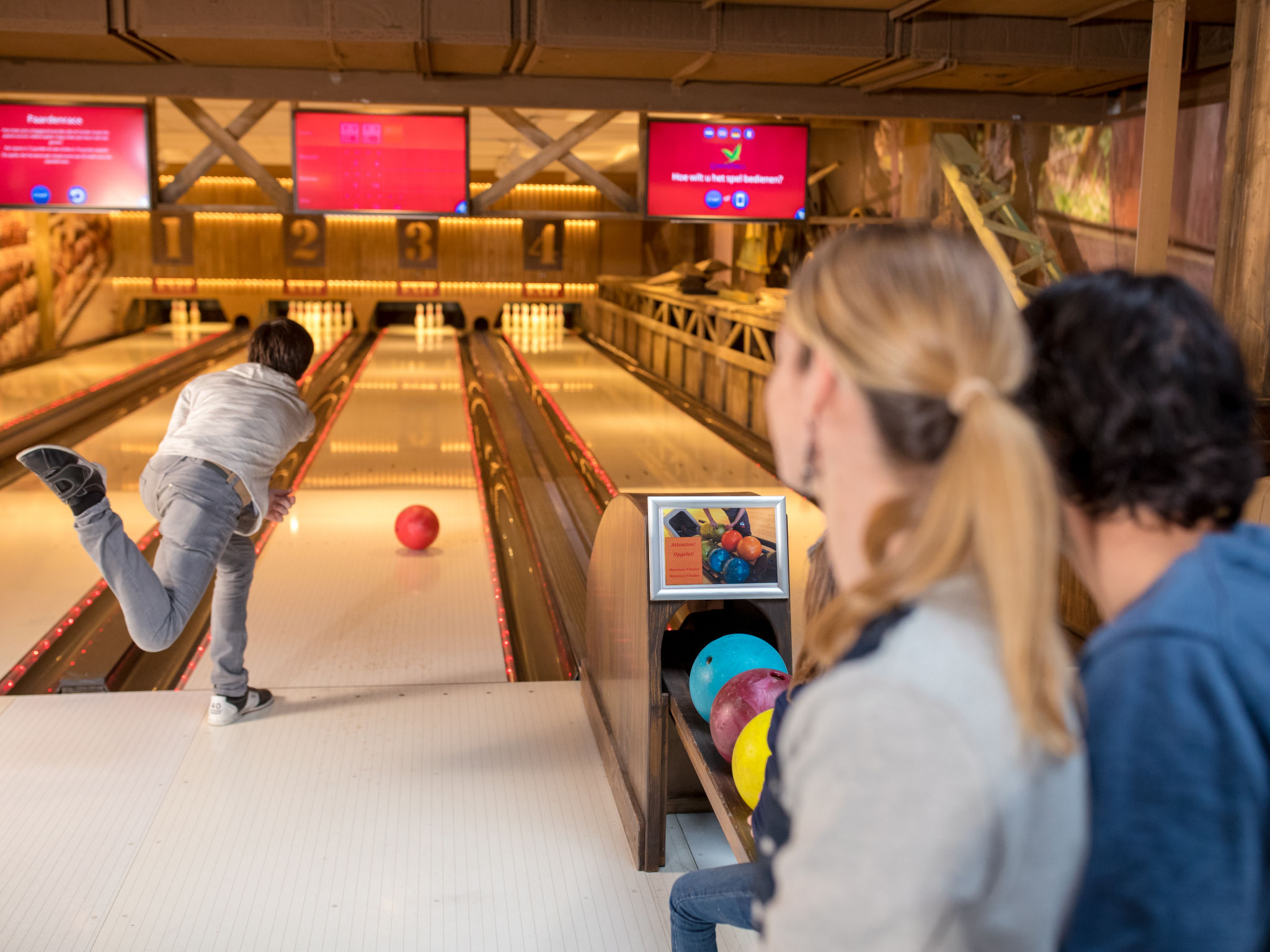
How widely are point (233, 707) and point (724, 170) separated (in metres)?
3.92

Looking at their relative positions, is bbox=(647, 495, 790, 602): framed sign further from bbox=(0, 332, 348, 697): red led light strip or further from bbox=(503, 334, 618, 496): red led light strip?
bbox=(0, 332, 348, 697): red led light strip

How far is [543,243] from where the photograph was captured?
14844mm

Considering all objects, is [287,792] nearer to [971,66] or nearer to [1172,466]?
[1172,466]

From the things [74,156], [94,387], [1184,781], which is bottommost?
[94,387]

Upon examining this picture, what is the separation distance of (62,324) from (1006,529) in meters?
12.6

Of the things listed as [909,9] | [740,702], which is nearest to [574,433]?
[909,9]

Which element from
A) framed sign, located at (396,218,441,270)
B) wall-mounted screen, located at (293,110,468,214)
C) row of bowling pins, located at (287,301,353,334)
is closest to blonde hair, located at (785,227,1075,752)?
wall-mounted screen, located at (293,110,468,214)

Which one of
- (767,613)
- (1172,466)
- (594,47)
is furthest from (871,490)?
(594,47)

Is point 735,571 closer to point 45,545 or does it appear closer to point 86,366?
point 45,545

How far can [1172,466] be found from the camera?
738mm

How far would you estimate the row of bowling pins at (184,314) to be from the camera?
14.3m

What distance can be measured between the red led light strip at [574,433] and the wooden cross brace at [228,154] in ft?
6.88

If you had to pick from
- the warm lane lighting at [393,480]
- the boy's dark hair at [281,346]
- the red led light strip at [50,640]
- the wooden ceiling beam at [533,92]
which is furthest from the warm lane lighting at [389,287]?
the boy's dark hair at [281,346]

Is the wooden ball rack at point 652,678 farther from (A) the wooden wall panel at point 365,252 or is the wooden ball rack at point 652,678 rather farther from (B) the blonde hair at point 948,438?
(A) the wooden wall panel at point 365,252
